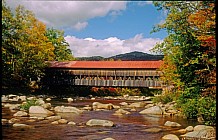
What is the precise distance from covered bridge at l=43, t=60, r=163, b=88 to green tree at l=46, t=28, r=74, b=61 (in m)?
12.7

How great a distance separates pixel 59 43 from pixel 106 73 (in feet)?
61.1

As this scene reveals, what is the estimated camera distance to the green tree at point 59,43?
52156 mm

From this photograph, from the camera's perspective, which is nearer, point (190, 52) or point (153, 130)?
point (153, 130)

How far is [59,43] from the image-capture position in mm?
53562

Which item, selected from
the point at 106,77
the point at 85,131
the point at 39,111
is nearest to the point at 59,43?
the point at 106,77

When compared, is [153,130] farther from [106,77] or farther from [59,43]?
[59,43]

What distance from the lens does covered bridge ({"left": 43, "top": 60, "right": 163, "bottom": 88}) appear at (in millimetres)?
35594

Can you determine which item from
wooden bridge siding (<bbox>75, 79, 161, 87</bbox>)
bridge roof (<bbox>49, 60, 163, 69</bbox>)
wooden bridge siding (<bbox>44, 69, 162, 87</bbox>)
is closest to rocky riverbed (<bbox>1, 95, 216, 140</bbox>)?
wooden bridge siding (<bbox>75, 79, 161, 87</bbox>)

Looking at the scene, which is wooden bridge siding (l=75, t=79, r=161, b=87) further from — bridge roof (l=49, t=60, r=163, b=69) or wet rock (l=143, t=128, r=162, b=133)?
wet rock (l=143, t=128, r=162, b=133)

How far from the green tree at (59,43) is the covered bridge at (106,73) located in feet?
41.6

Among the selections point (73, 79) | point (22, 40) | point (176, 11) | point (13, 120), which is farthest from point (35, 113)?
point (73, 79)

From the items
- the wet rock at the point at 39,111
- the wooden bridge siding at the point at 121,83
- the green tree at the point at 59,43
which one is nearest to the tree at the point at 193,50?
the wet rock at the point at 39,111

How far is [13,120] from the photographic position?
14.9 meters

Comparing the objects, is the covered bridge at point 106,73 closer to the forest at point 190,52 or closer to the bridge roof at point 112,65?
the bridge roof at point 112,65
